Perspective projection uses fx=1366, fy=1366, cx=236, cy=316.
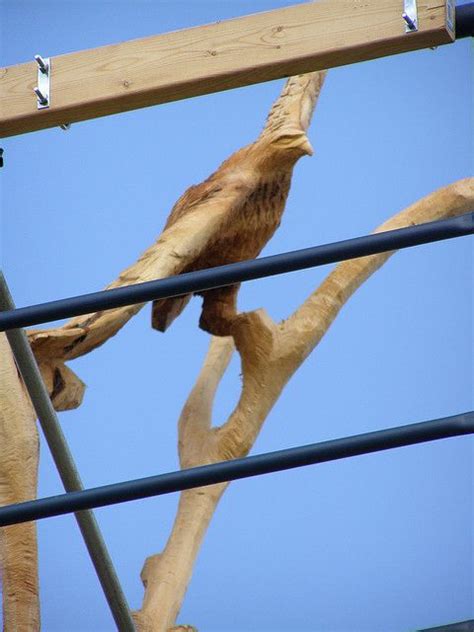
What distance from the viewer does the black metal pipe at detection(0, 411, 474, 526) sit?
1392 mm

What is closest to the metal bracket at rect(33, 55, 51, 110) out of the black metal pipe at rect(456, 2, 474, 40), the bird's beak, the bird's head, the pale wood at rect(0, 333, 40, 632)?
the black metal pipe at rect(456, 2, 474, 40)

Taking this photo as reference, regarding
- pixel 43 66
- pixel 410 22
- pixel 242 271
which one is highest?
pixel 43 66

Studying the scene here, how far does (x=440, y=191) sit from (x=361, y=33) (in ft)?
10.2

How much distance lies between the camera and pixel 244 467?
1445 millimetres

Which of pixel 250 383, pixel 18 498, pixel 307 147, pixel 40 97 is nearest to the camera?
pixel 40 97

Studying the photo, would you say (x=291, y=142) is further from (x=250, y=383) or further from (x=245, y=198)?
(x=250, y=383)

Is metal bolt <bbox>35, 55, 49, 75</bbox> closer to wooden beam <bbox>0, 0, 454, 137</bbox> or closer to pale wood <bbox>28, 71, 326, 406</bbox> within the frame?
wooden beam <bbox>0, 0, 454, 137</bbox>

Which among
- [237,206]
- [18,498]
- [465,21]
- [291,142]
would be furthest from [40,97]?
[291,142]

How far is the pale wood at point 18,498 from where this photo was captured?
11.4 ft

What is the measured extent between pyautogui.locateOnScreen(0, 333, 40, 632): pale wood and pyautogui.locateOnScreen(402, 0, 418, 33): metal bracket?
2.11m

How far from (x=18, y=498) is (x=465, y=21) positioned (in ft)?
7.44

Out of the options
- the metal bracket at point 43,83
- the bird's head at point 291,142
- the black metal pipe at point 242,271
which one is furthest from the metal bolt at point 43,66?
the bird's head at point 291,142

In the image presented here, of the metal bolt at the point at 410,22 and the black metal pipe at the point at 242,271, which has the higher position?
the metal bolt at the point at 410,22

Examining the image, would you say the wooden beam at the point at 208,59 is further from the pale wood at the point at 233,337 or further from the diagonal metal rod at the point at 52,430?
the pale wood at the point at 233,337
